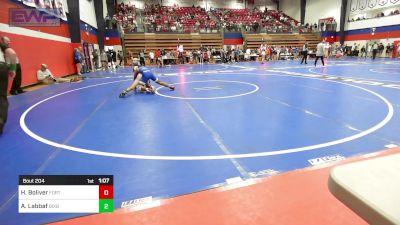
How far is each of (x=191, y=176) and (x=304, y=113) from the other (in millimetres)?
3497

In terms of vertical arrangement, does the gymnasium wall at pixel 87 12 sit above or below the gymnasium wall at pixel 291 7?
below

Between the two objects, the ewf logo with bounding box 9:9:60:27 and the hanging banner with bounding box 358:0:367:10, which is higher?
the hanging banner with bounding box 358:0:367:10

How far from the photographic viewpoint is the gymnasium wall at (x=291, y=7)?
39169 millimetres

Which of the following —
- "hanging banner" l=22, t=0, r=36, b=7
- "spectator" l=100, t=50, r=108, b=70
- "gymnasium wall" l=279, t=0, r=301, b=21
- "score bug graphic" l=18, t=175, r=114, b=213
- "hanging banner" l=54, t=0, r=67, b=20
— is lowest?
"score bug graphic" l=18, t=175, r=114, b=213

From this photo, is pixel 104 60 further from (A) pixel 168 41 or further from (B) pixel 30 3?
(B) pixel 30 3

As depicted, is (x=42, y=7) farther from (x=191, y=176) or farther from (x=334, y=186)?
(x=334, y=186)

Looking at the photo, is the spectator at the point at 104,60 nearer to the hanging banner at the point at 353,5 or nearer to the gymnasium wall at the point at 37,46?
the gymnasium wall at the point at 37,46

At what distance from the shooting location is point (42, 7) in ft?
37.5

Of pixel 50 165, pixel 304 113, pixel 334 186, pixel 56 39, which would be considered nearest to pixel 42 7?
pixel 56 39

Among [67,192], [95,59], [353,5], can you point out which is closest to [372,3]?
[353,5]

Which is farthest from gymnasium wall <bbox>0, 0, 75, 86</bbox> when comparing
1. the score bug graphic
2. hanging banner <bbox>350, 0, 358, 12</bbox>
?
hanging banner <bbox>350, 0, 358, 12</bbox>

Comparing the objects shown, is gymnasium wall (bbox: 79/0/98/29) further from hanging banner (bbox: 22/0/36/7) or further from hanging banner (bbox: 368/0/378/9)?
hanging banner (bbox: 368/0/378/9)

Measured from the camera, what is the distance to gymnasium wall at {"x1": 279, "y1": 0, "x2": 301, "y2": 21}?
1542 inches

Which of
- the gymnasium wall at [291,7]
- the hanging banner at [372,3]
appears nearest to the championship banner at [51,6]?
the hanging banner at [372,3]
